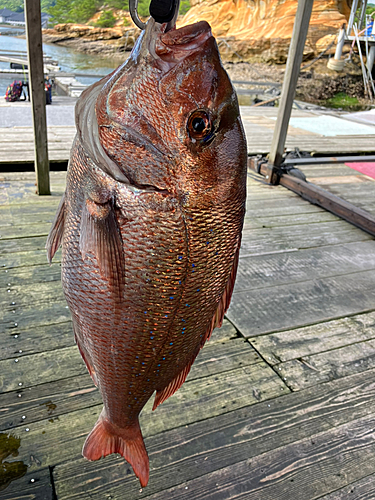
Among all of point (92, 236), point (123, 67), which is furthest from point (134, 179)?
point (123, 67)

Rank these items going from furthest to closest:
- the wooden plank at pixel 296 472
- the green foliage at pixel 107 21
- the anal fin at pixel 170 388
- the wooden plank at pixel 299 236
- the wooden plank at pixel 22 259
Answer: the green foliage at pixel 107 21 → the wooden plank at pixel 299 236 → the wooden plank at pixel 22 259 → the wooden plank at pixel 296 472 → the anal fin at pixel 170 388

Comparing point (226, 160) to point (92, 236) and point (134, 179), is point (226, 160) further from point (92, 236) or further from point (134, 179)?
point (92, 236)

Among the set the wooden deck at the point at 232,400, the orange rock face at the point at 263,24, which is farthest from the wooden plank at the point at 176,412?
the orange rock face at the point at 263,24

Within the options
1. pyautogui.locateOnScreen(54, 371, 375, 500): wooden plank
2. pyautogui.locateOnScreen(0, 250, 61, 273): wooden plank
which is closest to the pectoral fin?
pyautogui.locateOnScreen(54, 371, 375, 500): wooden plank

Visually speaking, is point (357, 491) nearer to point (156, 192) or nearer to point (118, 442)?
point (118, 442)

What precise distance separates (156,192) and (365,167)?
6292 millimetres

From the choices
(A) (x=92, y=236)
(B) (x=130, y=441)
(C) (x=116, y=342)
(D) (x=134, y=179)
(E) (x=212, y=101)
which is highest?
(E) (x=212, y=101)

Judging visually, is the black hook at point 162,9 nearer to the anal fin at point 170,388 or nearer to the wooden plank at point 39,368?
the anal fin at point 170,388

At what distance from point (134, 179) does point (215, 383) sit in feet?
5.07

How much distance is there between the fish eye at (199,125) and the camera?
91cm

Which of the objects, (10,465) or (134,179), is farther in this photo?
(10,465)

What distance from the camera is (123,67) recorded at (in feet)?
3.06

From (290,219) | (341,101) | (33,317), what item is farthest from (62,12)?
(33,317)

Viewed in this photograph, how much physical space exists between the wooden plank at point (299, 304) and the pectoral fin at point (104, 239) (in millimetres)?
1758
